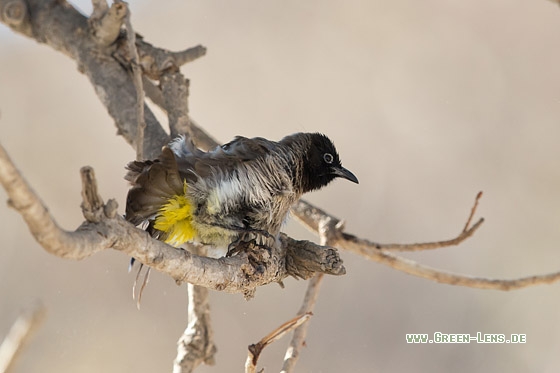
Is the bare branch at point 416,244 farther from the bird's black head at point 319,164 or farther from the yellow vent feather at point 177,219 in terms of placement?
the yellow vent feather at point 177,219

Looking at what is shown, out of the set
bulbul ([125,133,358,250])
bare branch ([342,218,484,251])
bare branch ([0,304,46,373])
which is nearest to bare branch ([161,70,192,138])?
Answer: bulbul ([125,133,358,250])

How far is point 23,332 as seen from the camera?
167 cm

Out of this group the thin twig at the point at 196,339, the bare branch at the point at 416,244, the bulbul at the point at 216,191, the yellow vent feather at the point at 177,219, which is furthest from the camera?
the thin twig at the point at 196,339

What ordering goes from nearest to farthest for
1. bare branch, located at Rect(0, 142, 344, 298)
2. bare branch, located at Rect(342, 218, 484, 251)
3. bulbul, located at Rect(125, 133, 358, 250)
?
1. bare branch, located at Rect(0, 142, 344, 298)
2. bulbul, located at Rect(125, 133, 358, 250)
3. bare branch, located at Rect(342, 218, 484, 251)

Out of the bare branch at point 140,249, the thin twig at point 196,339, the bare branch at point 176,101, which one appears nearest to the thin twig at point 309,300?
the bare branch at point 140,249

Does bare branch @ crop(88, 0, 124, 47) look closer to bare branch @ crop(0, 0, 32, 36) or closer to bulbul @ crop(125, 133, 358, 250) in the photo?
bare branch @ crop(0, 0, 32, 36)

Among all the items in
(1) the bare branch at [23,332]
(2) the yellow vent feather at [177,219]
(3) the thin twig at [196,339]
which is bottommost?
(1) the bare branch at [23,332]

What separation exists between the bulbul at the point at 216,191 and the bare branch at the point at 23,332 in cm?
128

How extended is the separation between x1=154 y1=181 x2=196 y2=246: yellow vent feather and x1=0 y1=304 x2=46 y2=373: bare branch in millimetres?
1473

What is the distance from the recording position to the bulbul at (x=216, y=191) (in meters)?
3.07

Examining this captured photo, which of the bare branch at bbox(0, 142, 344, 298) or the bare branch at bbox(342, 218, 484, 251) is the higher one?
the bare branch at bbox(342, 218, 484, 251)

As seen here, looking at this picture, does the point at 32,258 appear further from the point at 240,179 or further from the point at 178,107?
the point at 240,179

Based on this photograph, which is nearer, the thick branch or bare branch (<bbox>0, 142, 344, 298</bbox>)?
bare branch (<bbox>0, 142, 344, 298</bbox>)

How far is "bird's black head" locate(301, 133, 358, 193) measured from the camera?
3.89 meters
